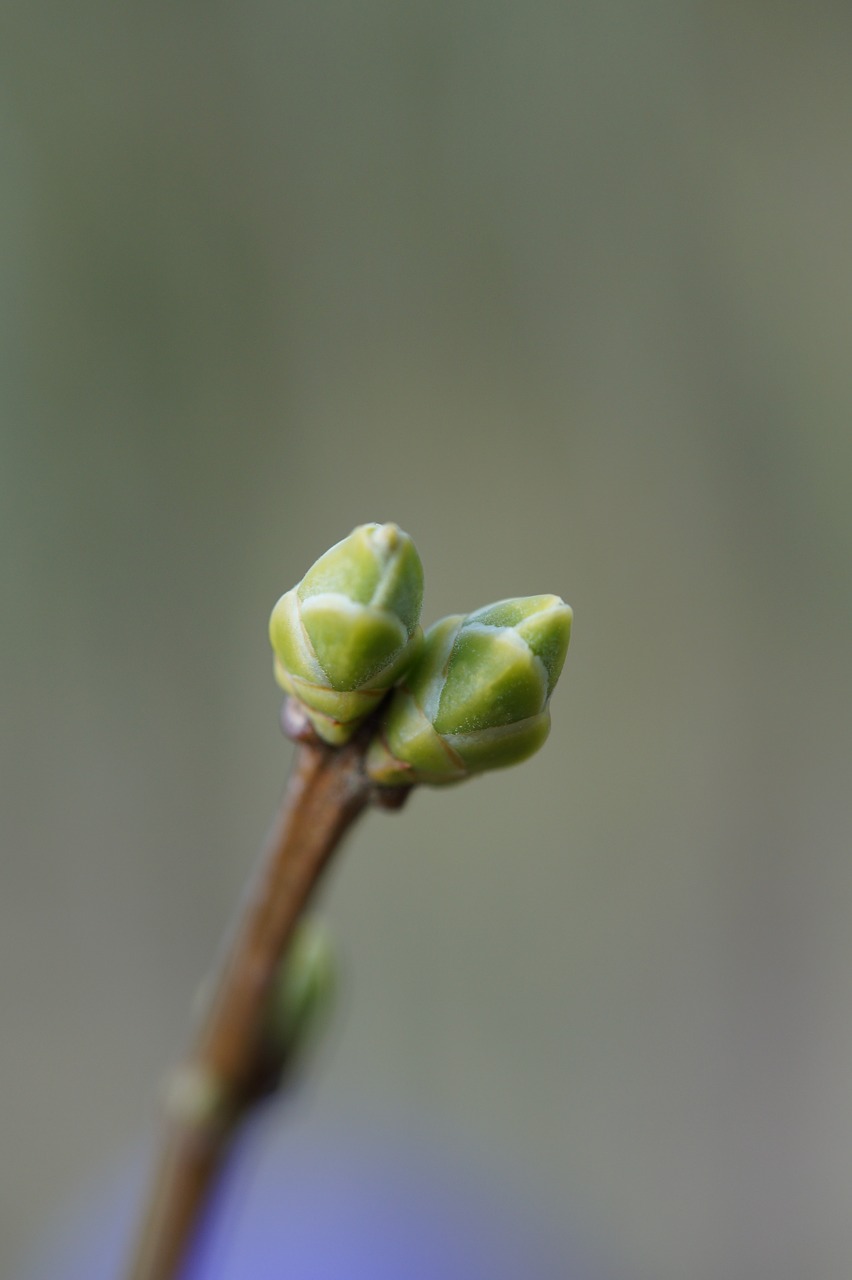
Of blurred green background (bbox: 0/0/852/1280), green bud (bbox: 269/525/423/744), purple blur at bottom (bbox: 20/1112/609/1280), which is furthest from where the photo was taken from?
blurred green background (bbox: 0/0/852/1280)

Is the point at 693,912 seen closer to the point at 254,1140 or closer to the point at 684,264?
the point at 684,264

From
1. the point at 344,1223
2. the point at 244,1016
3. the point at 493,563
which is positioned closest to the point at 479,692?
the point at 244,1016

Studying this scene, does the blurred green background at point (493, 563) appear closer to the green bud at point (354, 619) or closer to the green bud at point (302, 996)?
the green bud at point (302, 996)

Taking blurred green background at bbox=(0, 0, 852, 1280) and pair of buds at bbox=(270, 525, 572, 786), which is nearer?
pair of buds at bbox=(270, 525, 572, 786)

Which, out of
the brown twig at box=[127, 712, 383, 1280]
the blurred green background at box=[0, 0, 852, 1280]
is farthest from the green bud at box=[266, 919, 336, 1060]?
the blurred green background at box=[0, 0, 852, 1280]

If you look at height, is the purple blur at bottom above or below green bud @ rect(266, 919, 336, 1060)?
below

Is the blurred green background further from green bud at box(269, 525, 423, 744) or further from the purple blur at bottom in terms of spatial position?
green bud at box(269, 525, 423, 744)

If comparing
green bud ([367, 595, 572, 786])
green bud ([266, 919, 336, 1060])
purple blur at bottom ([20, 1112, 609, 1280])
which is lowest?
purple blur at bottom ([20, 1112, 609, 1280])
